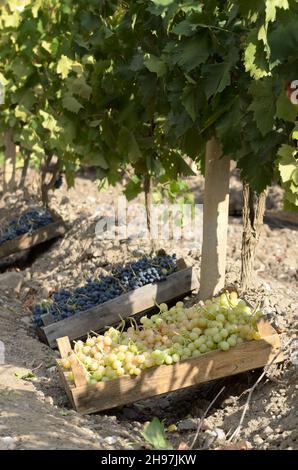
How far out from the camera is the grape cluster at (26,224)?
28.7 feet

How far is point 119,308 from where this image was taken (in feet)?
20.1

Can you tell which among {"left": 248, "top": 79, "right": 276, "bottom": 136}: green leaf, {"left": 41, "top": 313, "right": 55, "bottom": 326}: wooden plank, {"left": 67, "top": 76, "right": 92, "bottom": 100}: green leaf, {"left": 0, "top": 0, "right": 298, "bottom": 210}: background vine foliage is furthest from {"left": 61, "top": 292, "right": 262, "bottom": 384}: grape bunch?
{"left": 67, "top": 76, "right": 92, "bottom": 100}: green leaf

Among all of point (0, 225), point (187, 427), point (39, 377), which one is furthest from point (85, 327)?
point (0, 225)

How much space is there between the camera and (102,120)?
635 cm

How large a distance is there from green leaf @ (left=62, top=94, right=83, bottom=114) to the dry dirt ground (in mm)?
1445

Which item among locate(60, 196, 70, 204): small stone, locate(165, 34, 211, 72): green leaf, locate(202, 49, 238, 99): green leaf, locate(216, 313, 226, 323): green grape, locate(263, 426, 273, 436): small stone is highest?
locate(165, 34, 211, 72): green leaf

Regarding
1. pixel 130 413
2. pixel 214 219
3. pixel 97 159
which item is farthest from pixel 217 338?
pixel 97 159

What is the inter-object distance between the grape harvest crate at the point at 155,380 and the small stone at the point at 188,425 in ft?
0.72

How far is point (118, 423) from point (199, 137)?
1.83 metres

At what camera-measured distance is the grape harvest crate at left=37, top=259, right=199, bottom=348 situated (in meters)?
6.04

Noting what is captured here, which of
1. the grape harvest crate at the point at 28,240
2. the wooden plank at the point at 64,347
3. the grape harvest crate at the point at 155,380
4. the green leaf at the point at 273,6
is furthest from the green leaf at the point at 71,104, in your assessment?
the green leaf at the point at 273,6

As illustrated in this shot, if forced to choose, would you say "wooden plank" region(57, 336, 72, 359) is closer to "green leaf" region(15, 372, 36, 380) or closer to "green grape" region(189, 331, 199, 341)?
"green leaf" region(15, 372, 36, 380)

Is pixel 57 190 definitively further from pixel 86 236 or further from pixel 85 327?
pixel 85 327

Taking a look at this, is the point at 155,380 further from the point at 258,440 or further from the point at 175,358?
the point at 258,440
